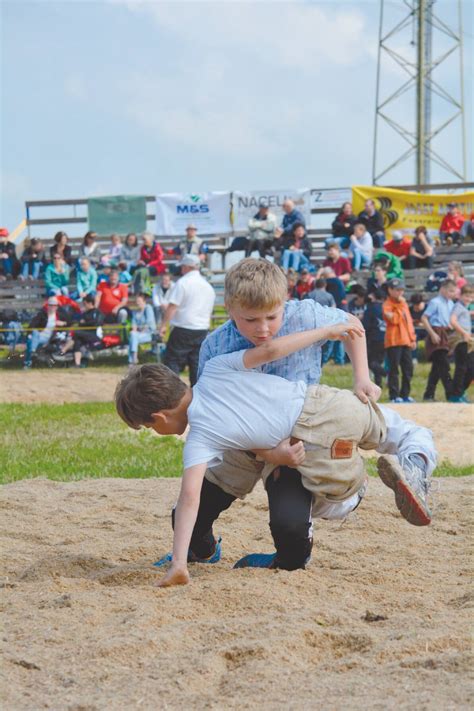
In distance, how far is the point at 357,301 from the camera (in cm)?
1772

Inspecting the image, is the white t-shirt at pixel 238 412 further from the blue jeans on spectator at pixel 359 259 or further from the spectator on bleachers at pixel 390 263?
the blue jeans on spectator at pixel 359 259

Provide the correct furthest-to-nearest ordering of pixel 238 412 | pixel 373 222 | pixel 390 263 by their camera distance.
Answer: pixel 373 222 → pixel 390 263 → pixel 238 412

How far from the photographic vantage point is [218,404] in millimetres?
4328

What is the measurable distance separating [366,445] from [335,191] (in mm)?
17221

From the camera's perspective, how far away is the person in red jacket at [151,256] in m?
20.2

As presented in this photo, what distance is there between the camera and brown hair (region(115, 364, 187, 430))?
444 centimetres

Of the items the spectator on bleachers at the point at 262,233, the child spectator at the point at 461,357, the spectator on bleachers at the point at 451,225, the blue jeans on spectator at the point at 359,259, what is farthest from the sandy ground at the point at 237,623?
the spectator on bleachers at the point at 451,225

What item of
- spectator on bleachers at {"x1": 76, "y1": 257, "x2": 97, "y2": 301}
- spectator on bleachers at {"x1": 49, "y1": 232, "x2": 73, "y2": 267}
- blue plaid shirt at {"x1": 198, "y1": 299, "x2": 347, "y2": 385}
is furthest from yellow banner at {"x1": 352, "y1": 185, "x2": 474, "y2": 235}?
blue plaid shirt at {"x1": 198, "y1": 299, "x2": 347, "y2": 385}

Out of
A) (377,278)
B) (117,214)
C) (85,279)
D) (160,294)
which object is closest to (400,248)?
(377,278)

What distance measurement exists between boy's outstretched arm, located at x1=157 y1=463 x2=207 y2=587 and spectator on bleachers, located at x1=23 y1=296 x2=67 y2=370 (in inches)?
579

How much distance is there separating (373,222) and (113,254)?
578 centimetres

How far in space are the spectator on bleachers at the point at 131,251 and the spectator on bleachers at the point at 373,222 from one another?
4.96 metres

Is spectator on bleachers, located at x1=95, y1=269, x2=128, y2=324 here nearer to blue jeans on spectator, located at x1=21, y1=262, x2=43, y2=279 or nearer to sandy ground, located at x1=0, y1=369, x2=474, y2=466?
sandy ground, located at x1=0, y1=369, x2=474, y2=466

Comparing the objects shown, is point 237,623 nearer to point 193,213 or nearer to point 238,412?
point 238,412
